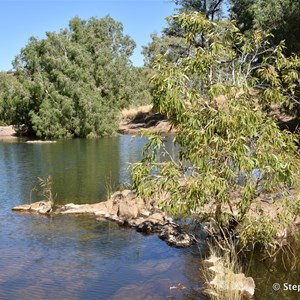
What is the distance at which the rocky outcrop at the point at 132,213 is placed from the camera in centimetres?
1177

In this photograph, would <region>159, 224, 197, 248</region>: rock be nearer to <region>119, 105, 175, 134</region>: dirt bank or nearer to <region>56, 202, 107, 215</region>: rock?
<region>56, 202, 107, 215</region>: rock

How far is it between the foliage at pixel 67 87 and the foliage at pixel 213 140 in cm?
3573

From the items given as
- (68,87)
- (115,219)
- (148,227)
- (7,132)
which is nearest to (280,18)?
(115,219)

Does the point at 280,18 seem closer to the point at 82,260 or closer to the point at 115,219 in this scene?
the point at 115,219

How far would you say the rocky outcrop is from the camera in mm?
11766

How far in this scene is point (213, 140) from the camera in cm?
839

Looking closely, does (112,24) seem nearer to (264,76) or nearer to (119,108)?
(119,108)

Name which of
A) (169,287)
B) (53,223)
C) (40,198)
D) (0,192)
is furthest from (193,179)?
(0,192)

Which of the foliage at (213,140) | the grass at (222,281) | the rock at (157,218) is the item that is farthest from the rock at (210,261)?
the rock at (157,218)

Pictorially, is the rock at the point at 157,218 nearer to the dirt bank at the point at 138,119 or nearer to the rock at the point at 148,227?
the rock at the point at 148,227

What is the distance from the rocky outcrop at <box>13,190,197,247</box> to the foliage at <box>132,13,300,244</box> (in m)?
2.15

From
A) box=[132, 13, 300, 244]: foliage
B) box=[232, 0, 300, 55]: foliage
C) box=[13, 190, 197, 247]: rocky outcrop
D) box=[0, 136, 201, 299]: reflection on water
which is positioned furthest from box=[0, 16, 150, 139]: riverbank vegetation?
box=[132, 13, 300, 244]: foliage

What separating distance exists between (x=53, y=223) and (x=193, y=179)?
21.8 feet

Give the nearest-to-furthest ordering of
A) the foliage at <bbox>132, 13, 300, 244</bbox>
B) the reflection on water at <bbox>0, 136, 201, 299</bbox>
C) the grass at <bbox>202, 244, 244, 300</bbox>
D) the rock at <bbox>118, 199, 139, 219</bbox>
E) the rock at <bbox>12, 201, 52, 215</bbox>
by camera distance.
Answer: the grass at <bbox>202, 244, 244, 300</bbox> < the foliage at <bbox>132, 13, 300, 244</bbox> < the reflection on water at <bbox>0, 136, 201, 299</bbox> < the rock at <bbox>118, 199, 139, 219</bbox> < the rock at <bbox>12, 201, 52, 215</bbox>
